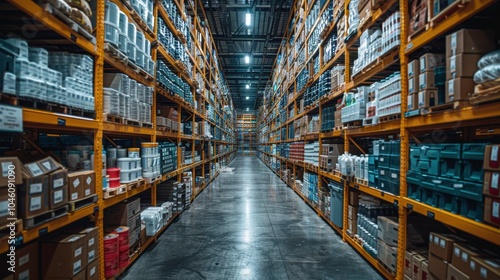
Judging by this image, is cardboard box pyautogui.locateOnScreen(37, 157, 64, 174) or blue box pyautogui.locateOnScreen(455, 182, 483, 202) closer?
blue box pyautogui.locateOnScreen(455, 182, 483, 202)

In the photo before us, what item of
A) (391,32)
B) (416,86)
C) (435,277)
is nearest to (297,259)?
(435,277)

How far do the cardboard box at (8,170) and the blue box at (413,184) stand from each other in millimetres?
3549

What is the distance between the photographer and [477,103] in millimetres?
2055

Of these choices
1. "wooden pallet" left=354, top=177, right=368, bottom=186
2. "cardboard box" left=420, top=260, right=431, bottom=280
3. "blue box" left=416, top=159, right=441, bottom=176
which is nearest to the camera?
"blue box" left=416, top=159, right=441, bottom=176

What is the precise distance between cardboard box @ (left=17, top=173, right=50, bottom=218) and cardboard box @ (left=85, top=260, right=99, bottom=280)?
0.89m

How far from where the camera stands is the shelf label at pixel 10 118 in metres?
1.70

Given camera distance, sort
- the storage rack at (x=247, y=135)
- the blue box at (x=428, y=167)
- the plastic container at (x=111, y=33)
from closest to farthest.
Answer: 1. the blue box at (x=428, y=167)
2. the plastic container at (x=111, y=33)
3. the storage rack at (x=247, y=135)

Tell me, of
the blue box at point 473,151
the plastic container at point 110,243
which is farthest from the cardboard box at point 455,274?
the plastic container at point 110,243

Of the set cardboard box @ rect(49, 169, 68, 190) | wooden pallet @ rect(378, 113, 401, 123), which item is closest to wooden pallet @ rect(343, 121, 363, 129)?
wooden pallet @ rect(378, 113, 401, 123)

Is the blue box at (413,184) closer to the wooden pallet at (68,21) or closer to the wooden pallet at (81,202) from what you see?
the wooden pallet at (81,202)

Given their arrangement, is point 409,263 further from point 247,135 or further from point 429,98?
point 247,135

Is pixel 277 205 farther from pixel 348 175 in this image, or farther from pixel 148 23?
pixel 148 23

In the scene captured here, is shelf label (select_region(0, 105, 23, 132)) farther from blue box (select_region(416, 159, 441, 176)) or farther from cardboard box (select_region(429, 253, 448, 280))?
cardboard box (select_region(429, 253, 448, 280))

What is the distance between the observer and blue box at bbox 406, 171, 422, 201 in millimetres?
2775
